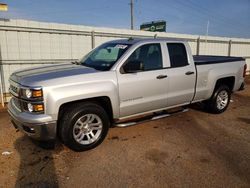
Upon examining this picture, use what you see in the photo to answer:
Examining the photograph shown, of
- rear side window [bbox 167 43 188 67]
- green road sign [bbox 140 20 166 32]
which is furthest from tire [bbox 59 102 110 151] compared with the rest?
green road sign [bbox 140 20 166 32]

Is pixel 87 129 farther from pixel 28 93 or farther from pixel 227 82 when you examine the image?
pixel 227 82

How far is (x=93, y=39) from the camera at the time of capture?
8.80 meters

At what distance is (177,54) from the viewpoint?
5.00m

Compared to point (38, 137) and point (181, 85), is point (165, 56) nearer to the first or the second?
point (181, 85)

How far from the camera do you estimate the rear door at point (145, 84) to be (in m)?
4.07

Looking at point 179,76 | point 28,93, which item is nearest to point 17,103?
point 28,93

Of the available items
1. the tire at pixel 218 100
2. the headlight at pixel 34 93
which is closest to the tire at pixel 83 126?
the headlight at pixel 34 93

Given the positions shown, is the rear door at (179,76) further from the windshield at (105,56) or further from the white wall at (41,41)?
the white wall at (41,41)

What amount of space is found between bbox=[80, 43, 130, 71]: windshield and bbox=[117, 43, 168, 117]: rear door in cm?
26

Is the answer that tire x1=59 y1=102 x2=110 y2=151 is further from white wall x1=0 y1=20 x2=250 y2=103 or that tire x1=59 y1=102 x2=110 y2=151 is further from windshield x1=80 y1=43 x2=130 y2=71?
white wall x1=0 y1=20 x2=250 y2=103

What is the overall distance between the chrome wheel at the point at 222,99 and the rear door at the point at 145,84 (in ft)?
Result: 7.06

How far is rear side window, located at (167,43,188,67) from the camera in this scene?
483 centimetres

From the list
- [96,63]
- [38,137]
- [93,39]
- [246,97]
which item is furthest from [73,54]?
[246,97]

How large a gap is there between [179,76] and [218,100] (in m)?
1.96
